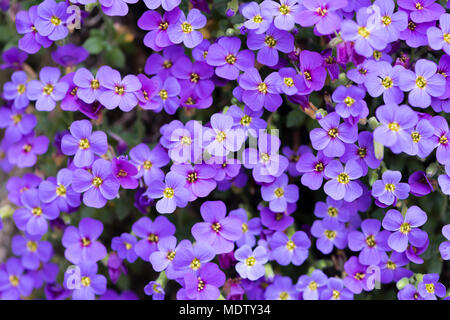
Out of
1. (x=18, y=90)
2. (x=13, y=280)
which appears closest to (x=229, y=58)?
(x=18, y=90)

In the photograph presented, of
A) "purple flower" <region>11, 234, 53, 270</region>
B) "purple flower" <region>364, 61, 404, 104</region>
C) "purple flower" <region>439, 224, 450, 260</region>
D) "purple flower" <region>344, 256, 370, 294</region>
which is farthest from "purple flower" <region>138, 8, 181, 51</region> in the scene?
"purple flower" <region>439, 224, 450, 260</region>

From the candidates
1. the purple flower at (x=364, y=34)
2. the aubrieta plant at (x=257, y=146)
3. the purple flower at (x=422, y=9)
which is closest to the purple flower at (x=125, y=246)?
the aubrieta plant at (x=257, y=146)

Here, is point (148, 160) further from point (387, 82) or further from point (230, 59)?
point (387, 82)

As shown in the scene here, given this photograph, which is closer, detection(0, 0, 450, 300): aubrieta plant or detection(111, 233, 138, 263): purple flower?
detection(0, 0, 450, 300): aubrieta plant

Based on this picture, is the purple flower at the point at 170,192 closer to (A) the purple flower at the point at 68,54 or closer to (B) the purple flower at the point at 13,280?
(A) the purple flower at the point at 68,54

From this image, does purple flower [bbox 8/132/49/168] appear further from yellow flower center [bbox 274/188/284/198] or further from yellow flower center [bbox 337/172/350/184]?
yellow flower center [bbox 337/172/350/184]
